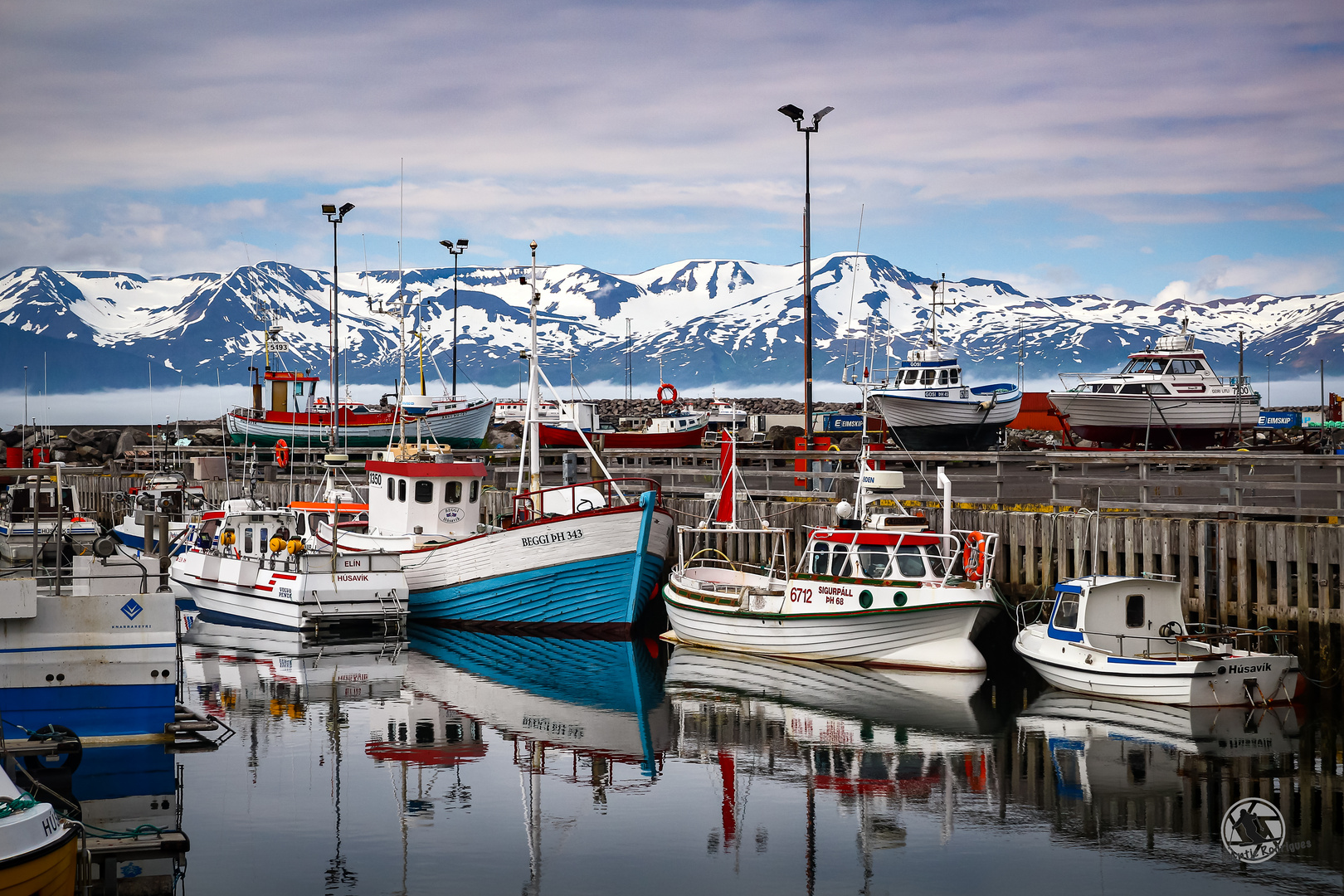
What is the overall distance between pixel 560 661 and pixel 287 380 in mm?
37067

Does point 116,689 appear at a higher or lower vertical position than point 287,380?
lower

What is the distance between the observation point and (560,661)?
23078mm

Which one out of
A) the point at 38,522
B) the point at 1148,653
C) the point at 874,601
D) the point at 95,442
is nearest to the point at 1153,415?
the point at 874,601

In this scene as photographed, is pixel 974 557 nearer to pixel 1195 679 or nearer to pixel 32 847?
pixel 1195 679

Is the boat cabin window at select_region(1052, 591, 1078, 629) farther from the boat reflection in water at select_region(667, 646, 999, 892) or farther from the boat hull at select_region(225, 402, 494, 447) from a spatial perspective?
the boat hull at select_region(225, 402, 494, 447)

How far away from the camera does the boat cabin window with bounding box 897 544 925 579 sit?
66.5 feet

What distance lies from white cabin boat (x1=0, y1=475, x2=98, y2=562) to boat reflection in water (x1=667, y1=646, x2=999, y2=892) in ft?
25.9

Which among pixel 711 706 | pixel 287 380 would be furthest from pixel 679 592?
pixel 287 380

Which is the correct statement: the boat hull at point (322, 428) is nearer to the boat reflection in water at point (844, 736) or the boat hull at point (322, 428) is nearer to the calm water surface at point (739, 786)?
the calm water surface at point (739, 786)

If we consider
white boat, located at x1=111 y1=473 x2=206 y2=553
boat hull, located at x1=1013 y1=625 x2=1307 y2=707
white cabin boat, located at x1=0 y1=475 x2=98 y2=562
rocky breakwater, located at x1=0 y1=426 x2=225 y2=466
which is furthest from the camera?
rocky breakwater, located at x1=0 y1=426 x2=225 y2=466

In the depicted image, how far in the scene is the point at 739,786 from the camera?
14.6 meters

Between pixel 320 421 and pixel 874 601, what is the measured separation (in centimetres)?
4132

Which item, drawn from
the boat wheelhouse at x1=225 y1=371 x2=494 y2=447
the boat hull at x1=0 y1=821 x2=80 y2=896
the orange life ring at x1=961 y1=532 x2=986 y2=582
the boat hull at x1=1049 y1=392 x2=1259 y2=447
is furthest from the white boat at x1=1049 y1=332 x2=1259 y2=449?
the boat hull at x1=0 y1=821 x2=80 y2=896

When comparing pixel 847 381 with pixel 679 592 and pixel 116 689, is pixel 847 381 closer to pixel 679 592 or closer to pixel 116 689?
pixel 679 592
